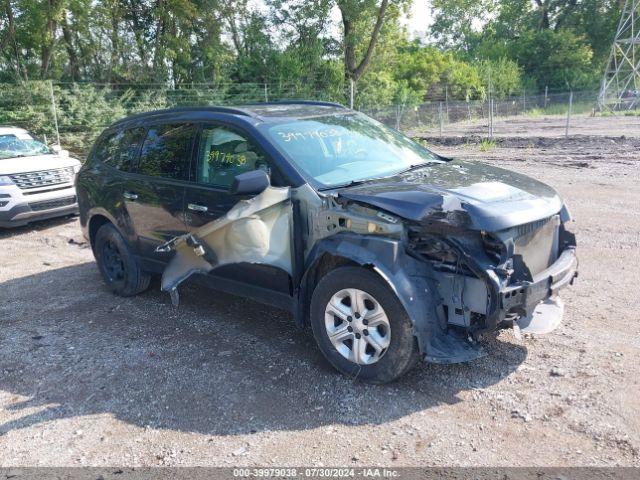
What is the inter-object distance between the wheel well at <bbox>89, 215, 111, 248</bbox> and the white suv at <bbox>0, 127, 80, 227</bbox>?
364 cm

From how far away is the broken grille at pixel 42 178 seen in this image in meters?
9.32

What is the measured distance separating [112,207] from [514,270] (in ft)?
13.2

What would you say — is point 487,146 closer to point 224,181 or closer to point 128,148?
point 128,148

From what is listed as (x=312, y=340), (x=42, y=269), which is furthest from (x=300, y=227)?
(x=42, y=269)

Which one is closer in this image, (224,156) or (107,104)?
(224,156)

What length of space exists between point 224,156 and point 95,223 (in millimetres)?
2297

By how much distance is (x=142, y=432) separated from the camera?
3.55 metres

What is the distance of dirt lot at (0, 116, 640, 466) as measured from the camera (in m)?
3.25

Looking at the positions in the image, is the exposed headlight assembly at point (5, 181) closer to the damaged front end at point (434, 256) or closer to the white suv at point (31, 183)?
the white suv at point (31, 183)

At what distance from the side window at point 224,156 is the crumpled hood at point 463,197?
88cm

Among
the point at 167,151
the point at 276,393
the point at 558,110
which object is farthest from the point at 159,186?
the point at 558,110

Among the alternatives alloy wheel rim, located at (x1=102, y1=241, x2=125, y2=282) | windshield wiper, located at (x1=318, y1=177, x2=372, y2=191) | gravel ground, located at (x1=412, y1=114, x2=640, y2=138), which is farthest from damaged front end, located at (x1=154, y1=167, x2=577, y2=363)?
gravel ground, located at (x1=412, y1=114, x2=640, y2=138)

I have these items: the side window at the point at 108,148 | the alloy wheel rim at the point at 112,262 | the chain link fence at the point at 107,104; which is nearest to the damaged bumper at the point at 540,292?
the alloy wheel rim at the point at 112,262

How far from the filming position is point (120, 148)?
5.94 m
